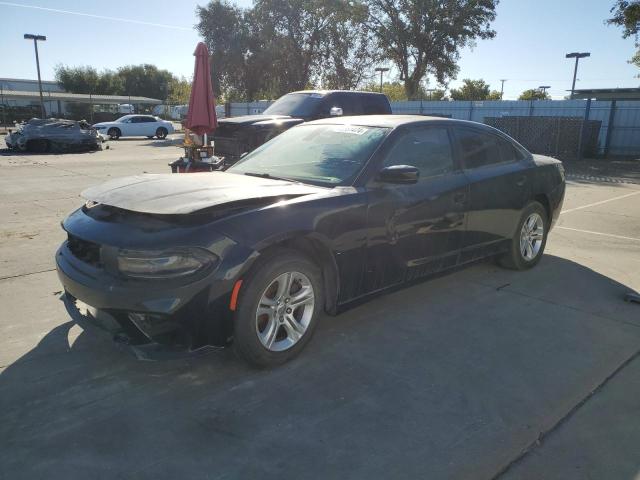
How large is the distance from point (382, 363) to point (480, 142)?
103 inches

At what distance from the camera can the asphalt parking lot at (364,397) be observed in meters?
2.47

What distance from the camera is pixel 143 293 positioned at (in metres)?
2.82

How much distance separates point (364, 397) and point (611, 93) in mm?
33831

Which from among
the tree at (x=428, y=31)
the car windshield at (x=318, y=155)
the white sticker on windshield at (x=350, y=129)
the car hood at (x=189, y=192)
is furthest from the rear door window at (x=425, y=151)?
the tree at (x=428, y=31)

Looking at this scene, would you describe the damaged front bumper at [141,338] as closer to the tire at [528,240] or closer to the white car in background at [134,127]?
the tire at [528,240]

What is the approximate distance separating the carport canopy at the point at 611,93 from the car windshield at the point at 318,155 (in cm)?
3054

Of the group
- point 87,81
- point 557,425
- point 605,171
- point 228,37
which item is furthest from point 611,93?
point 87,81

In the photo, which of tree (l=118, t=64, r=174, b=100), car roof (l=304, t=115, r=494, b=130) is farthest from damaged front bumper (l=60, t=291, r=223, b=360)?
tree (l=118, t=64, r=174, b=100)

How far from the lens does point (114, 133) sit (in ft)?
98.6

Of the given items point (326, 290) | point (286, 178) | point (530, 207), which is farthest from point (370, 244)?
point (530, 207)

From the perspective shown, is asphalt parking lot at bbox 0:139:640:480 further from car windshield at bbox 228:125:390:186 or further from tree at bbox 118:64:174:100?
tree at bbox 118:64:174:100

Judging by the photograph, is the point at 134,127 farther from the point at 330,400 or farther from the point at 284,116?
the point at 330,400

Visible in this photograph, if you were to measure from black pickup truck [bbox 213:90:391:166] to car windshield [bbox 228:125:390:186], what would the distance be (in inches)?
176

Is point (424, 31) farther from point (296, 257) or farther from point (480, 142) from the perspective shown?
point (296, 257)
